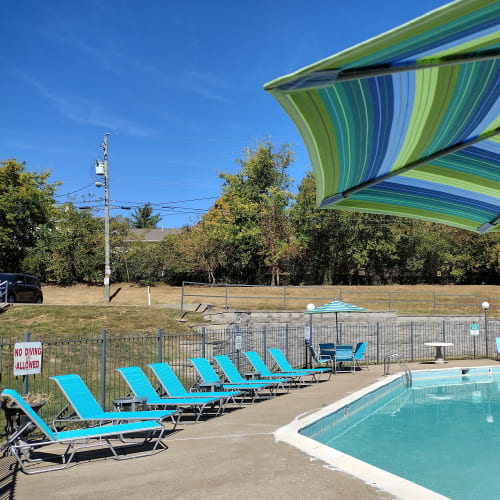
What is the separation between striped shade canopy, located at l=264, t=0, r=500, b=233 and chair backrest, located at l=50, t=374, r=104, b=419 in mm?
4790

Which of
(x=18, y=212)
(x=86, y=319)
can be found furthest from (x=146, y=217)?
Answer: (x=86, y=319)

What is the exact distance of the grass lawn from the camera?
55.6 ft

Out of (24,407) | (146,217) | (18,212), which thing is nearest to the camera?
(24,407)

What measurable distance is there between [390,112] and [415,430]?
822 cm

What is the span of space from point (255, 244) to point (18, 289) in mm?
16771

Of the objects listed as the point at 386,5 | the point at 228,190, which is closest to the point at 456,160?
the point at 386,5

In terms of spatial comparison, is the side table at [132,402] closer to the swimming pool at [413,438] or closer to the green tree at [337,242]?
the swimming pool at [413,438]

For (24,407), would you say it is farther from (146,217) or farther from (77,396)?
(146,217)

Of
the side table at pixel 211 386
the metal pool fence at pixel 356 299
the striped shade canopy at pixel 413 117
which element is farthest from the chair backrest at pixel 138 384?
the metal pool fence at pixel 356 299

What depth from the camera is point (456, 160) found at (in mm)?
3467

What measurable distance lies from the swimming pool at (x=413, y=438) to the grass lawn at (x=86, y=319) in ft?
28.5

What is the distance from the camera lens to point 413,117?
114 inches

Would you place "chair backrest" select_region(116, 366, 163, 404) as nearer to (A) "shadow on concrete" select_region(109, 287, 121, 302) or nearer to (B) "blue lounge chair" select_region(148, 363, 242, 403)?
(B) "blue lounge chair" select_region(148, 363, 242, 403)

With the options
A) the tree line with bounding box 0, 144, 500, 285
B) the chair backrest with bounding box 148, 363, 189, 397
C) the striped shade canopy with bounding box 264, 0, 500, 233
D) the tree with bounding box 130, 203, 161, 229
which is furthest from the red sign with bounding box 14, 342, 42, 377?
the tree with bounding box 130, 203, 161, 229
